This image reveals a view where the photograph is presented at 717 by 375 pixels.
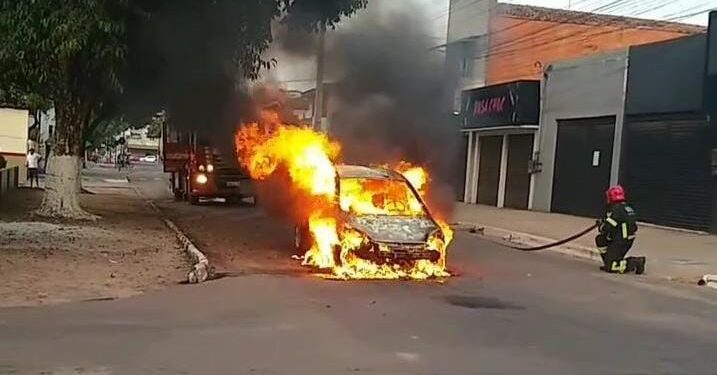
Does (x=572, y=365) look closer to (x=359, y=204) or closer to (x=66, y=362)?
(x=66, y=362)

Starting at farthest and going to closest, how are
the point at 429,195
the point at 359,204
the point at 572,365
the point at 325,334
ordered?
the point at 429,195 < the point at 359,204 < the point at 325,334 < the point at 572,365

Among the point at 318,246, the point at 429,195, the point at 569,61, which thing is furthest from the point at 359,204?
the point at 569,61

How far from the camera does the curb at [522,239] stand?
55.2ft

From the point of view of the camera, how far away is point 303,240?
14.6 m

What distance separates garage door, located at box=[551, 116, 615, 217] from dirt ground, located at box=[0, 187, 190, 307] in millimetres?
11897

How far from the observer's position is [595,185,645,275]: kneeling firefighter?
1405 centimetres

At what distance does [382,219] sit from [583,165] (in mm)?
14570

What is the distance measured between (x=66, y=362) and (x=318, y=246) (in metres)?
6.70

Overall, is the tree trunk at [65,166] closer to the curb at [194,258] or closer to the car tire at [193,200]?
the curb at [194,258]

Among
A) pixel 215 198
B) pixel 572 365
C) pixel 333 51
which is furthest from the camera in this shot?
pixel 215 198

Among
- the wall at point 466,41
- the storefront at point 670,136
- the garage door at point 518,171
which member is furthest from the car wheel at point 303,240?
the garage door at point 518,171

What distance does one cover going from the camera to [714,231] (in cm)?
2025

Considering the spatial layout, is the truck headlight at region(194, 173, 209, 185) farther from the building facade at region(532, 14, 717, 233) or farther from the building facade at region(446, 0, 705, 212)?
the building facade at region(532, 14, 717, 233)

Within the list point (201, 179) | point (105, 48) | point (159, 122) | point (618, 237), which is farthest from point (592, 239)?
point (159, 122)
